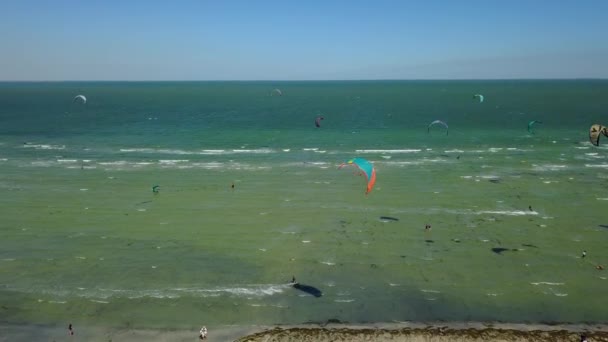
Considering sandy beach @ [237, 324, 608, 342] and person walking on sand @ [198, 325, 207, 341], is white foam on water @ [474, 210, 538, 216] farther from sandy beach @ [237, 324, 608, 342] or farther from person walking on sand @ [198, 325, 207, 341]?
person walking on sand @ [198, 325, 207, 341]

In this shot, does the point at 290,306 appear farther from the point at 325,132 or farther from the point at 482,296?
the point at 325,132

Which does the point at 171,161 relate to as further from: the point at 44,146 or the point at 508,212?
the point at 508,212

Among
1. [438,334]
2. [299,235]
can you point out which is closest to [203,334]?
[438,334]

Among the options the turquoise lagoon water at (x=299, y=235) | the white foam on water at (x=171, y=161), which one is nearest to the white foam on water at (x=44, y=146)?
the turquoise lagoon water at (x=299, y=235)

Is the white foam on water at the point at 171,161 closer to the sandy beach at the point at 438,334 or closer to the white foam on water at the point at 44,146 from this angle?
the white foam on water at the point at 44,146

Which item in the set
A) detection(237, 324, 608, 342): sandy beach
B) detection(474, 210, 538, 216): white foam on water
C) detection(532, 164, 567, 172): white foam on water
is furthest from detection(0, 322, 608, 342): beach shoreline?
detection(532, 164, 567, 172): white foam on water

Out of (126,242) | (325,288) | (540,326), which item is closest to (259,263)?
(325,288)
